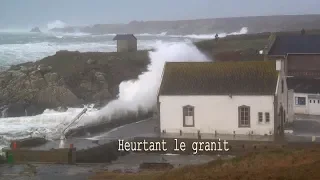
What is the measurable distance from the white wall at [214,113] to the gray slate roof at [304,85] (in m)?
7.17

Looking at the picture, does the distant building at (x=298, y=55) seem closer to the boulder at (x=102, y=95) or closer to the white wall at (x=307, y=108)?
the white wall at (x=307, y=108)

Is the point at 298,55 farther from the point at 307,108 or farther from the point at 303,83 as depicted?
the point at 307,108

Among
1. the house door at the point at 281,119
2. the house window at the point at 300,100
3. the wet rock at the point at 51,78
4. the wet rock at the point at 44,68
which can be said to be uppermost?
the wet rock at the point at 44,68

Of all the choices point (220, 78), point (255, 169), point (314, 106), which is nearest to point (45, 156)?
point (220, 78)

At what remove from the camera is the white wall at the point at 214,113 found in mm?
24734

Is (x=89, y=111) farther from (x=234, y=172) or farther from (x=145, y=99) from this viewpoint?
(x=234, y=172)

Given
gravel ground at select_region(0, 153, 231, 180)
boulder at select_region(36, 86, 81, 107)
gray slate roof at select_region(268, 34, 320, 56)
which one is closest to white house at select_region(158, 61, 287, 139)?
gravel ground at select_region(0, 153, 231, 180)

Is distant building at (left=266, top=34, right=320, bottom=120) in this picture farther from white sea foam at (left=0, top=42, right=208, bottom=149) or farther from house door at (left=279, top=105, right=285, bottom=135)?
house door at (left=279, top=105, right=285, bottom=135)

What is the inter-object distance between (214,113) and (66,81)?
1833 cm

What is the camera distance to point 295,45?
38281 mm

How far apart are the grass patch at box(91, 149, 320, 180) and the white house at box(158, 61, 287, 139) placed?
5226mm

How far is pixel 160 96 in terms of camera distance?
2581cm

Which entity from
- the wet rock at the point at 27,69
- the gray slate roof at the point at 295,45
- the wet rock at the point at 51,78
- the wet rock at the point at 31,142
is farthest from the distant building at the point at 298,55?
the wet rock at the point at 27,69

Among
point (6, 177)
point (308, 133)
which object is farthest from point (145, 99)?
point (6, 177)
